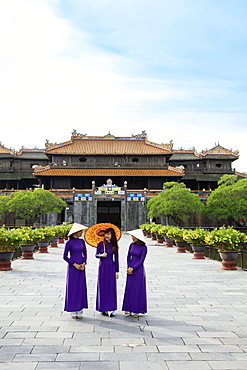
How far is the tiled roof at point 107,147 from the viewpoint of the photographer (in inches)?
1951

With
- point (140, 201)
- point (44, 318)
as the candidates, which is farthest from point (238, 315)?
point (140, 201)

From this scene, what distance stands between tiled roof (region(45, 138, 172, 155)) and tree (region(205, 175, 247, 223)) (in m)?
13.6

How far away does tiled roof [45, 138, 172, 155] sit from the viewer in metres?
49.6

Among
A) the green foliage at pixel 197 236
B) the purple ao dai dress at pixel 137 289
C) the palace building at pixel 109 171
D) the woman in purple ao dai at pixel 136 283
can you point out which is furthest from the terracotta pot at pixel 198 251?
the palace building at pixel 109 171

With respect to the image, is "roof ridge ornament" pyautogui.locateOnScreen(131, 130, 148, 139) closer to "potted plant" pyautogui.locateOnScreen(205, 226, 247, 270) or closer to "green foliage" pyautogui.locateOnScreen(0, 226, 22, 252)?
"potted plant" pyautogui.locateOnScreen(205, 226, 247, 270)

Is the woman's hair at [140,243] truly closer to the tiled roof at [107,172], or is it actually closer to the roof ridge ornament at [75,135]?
the tiled roof at [107,172]

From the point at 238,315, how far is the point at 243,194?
96.3 feet

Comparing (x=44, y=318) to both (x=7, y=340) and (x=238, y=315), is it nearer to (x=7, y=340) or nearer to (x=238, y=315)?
(x=7, y=340)

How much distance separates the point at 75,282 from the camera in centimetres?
696

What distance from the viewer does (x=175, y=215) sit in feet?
111

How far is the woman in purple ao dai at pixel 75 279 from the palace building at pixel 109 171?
34619mm

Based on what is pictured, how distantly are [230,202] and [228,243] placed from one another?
23810mm

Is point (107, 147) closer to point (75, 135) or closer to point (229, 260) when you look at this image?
point (75, 135)

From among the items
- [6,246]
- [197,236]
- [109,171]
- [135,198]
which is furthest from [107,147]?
[6,246]
